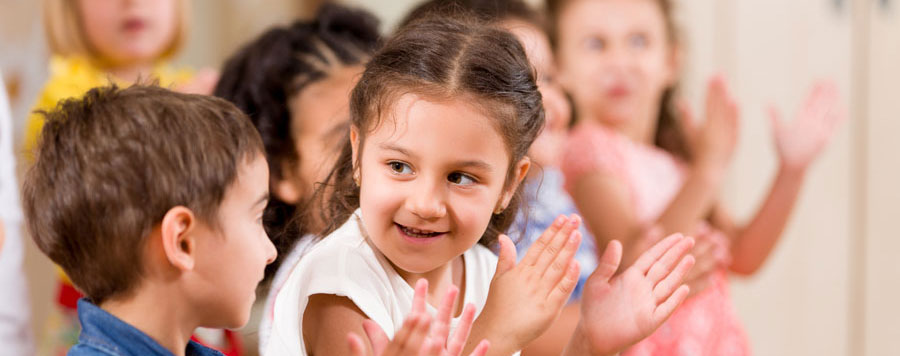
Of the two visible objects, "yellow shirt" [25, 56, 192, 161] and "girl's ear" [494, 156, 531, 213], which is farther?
"yellow shirt" [25, 56, 192, 161]

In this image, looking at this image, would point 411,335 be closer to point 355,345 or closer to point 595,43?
point 355,345

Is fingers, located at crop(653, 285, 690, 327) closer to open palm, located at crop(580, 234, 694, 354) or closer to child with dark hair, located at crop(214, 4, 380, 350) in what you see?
open palm, located at crop(580, 234, 694, 354)

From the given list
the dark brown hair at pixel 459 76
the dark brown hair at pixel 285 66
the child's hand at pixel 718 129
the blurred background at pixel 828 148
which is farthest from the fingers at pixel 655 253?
the blurred background at pixel 828 148

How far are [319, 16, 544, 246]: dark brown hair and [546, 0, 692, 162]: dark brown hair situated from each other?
74 centimetres

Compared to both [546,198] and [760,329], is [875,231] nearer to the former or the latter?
[760,329]

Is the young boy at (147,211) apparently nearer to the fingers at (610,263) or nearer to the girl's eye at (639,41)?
the fingers at (610,263)

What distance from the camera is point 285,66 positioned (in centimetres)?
91

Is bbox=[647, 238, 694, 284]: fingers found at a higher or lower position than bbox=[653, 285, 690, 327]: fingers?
higher

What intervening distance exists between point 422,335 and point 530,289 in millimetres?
92

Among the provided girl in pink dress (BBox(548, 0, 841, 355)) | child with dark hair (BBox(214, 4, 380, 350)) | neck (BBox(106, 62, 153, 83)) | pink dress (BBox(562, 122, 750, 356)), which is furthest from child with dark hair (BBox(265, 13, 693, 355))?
neck (BBox(106, 62, 153, 83))

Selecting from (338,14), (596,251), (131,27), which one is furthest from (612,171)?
A: (131,27)

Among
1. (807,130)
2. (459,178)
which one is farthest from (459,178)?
(807,130)

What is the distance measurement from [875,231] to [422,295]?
172 centimetres

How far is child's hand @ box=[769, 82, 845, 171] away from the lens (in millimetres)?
1334
